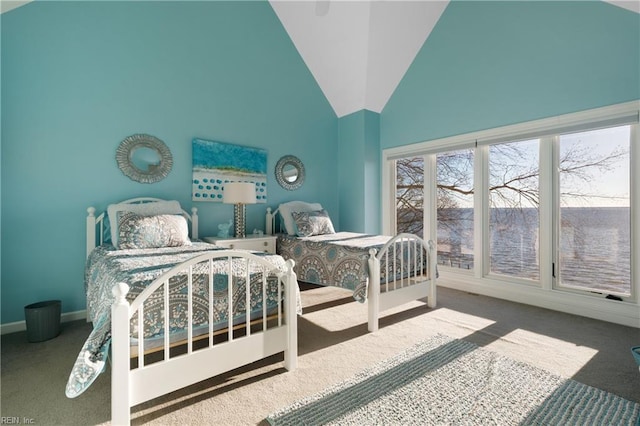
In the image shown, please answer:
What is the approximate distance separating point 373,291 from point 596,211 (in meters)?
2.37

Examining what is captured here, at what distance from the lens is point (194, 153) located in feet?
11.6

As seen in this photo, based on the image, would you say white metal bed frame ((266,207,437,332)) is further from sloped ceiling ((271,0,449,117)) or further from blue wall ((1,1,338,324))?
sloped ceiling ((271,0,449,117))

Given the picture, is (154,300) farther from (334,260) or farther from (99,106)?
(99,106)

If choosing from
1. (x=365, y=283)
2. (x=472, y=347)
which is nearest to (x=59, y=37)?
(x=365, y=283)

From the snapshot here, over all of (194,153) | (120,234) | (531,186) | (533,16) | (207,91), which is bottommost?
(120,234)

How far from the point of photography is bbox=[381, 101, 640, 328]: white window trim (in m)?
2.74

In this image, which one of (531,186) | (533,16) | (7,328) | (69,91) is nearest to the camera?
(7,328)

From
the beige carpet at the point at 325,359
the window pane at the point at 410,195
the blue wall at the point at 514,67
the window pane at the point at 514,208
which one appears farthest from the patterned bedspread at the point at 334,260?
the blue wall at the point at 514,67

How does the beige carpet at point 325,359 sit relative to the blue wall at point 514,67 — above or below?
below

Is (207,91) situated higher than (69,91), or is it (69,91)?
(207,91)

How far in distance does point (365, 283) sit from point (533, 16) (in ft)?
10.8

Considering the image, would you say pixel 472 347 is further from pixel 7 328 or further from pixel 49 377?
pixel 7 328

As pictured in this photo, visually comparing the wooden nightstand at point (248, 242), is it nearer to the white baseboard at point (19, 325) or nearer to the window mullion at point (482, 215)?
the white baseboard at point (19, 325)

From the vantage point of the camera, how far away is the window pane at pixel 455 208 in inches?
156
